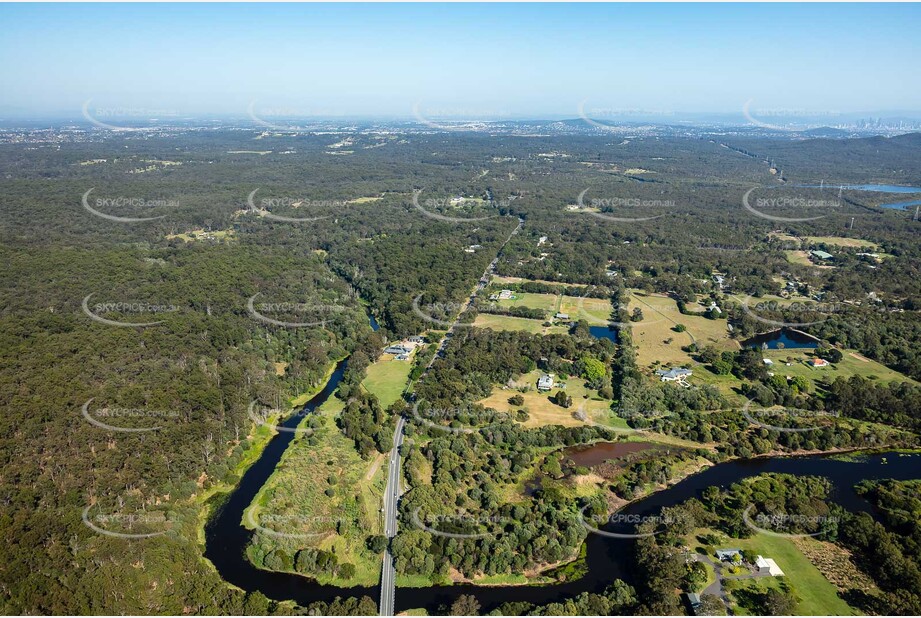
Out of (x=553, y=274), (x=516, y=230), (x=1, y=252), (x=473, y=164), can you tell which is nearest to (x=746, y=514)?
(x=553, y=274)

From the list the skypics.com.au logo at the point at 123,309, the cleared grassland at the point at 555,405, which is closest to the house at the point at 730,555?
the cleared grassland at the point at 555,405

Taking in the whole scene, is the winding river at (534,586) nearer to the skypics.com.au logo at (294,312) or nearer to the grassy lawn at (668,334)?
the skypics.com.au logo at (294,312)

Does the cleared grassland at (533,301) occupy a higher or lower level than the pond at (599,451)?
higher

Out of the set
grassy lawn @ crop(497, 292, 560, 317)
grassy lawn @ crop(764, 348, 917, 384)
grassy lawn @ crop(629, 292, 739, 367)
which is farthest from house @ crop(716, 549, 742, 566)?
grassy lawn @ crop(497, 292, 560, 317)

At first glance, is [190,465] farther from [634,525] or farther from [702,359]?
[702,359]

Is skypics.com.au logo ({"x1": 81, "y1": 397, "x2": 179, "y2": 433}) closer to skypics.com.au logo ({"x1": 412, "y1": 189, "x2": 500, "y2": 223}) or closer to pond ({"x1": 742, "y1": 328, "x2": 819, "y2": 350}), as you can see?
pond ({"x1": 742, "y1": 328, "x2": 819, "y2": 350})

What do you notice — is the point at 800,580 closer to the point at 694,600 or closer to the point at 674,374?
the point at 694,600
